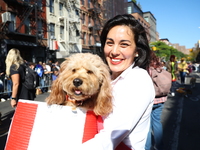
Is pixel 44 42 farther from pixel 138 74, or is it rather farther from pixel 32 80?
pixel 138 74

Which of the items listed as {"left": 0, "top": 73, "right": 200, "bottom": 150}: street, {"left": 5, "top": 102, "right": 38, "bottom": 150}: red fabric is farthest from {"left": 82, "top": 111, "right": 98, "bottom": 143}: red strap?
{"left": 0, "top": 73, "right": 200, "bottom": 150}: street

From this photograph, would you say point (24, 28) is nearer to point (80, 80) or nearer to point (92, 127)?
point (80, 80)

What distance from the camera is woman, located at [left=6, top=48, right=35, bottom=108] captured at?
12.2 ft

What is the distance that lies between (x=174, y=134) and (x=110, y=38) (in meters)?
3.58

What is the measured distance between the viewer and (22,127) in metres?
1.31

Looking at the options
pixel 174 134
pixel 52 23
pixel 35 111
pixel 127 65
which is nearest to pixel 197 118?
pixel 174 134

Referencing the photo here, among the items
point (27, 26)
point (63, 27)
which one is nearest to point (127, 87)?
point (27, 26)

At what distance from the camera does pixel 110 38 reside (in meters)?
1.73

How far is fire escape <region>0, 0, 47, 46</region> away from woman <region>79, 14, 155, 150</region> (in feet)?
49.9

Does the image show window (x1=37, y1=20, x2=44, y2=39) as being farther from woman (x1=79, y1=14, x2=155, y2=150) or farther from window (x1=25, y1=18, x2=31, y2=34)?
woman (x1=79, y1=14, x2=155, y2=150)

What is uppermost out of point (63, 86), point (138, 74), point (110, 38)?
point (110, 38)

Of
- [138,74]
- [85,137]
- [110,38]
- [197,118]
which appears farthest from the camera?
[197,118]

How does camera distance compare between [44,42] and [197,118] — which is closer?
[197,118]

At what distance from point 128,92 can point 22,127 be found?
902mm
